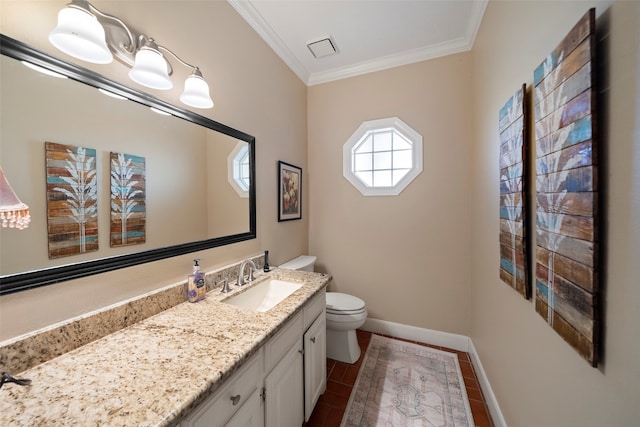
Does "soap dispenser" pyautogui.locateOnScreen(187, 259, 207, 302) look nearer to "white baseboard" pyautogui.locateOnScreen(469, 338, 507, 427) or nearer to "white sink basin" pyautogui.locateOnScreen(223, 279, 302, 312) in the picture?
→ "white sink basin" pyautogui.locateOnScreen(223, 279, 302, 312)

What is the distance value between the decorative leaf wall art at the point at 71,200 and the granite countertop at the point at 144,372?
0.38 m

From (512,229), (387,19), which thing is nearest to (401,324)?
(512,229)

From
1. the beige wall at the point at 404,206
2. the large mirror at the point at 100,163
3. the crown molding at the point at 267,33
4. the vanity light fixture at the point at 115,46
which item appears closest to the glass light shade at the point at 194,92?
the vanity light fixture at the point at 115,46

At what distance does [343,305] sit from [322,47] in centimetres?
237

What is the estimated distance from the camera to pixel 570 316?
0.74 metres

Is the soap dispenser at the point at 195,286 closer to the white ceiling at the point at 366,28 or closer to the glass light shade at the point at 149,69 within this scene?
the glass light shade at the point at 149,69

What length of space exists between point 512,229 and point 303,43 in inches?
86.7

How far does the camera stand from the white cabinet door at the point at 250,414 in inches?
32.9

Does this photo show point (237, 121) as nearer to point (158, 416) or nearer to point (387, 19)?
point (387, 19)

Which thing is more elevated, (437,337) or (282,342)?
(282,342)

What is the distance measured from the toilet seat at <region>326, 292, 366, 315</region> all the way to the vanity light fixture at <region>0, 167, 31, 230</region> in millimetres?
1784

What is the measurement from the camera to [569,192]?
29.1 inches

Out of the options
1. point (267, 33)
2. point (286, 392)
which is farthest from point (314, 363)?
point (267, 33)

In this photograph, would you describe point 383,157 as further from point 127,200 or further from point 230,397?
point 230,397
